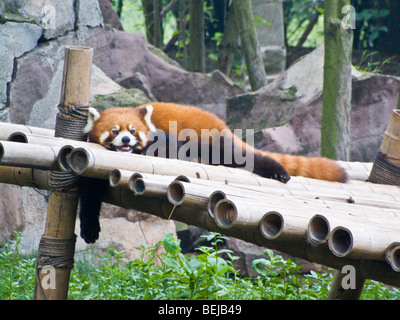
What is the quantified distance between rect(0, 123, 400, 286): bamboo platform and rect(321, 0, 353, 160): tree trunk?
1512 mm

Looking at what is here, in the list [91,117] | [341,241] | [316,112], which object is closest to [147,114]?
[91,117]

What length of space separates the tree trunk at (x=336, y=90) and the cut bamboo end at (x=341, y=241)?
265cm

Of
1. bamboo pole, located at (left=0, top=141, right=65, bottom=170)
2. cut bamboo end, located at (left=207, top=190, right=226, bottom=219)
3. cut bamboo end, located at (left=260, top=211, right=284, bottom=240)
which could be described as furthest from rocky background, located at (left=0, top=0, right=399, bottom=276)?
cut bamboo end, located at (left=260, top=211, right=284, bottom=240)

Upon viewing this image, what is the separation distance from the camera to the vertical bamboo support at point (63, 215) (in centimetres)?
283

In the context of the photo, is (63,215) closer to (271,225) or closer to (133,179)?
(133,179)

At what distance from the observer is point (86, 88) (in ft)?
9.62

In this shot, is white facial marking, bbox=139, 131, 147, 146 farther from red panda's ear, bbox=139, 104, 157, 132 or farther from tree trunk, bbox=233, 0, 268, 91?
tree trunk, bbox=233, 0, 268, 91

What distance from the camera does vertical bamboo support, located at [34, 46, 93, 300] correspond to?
2.83 metres

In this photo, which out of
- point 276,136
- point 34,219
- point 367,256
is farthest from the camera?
point 276,136
